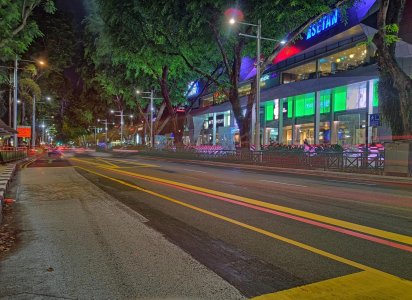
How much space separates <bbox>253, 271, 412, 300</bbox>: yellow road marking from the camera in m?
4.29

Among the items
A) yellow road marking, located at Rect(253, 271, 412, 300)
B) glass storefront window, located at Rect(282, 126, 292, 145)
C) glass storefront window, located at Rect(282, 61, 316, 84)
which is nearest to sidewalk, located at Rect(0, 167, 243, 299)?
yellow road marking, located at Rect(253, 271, 412, 300)

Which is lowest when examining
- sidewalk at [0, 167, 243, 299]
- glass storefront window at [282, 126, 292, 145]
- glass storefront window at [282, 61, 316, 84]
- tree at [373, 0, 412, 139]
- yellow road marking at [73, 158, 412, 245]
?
sidewalk at [0, 167, 243, 299]

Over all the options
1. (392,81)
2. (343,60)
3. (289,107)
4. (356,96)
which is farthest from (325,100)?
(392,81)

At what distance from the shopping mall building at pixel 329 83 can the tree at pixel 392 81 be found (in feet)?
11.3

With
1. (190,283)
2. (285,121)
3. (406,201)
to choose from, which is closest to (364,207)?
(406,201)

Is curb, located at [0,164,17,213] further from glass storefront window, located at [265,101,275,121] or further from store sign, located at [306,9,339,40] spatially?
glass storefront window, located at [265,101,275,121]

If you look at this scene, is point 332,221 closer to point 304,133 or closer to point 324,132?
point 324,132

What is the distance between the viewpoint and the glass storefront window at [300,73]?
4162cm

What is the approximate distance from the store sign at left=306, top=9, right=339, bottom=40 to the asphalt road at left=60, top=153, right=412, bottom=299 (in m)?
26.1

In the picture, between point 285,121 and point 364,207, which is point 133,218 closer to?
point 364,207

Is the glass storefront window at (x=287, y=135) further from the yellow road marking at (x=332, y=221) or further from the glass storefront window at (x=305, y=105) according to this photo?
the yellow road marking at (x=332, y=221)

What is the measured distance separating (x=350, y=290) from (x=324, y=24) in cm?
3594

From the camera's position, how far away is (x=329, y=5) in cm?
2642

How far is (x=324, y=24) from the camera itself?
120 feet
